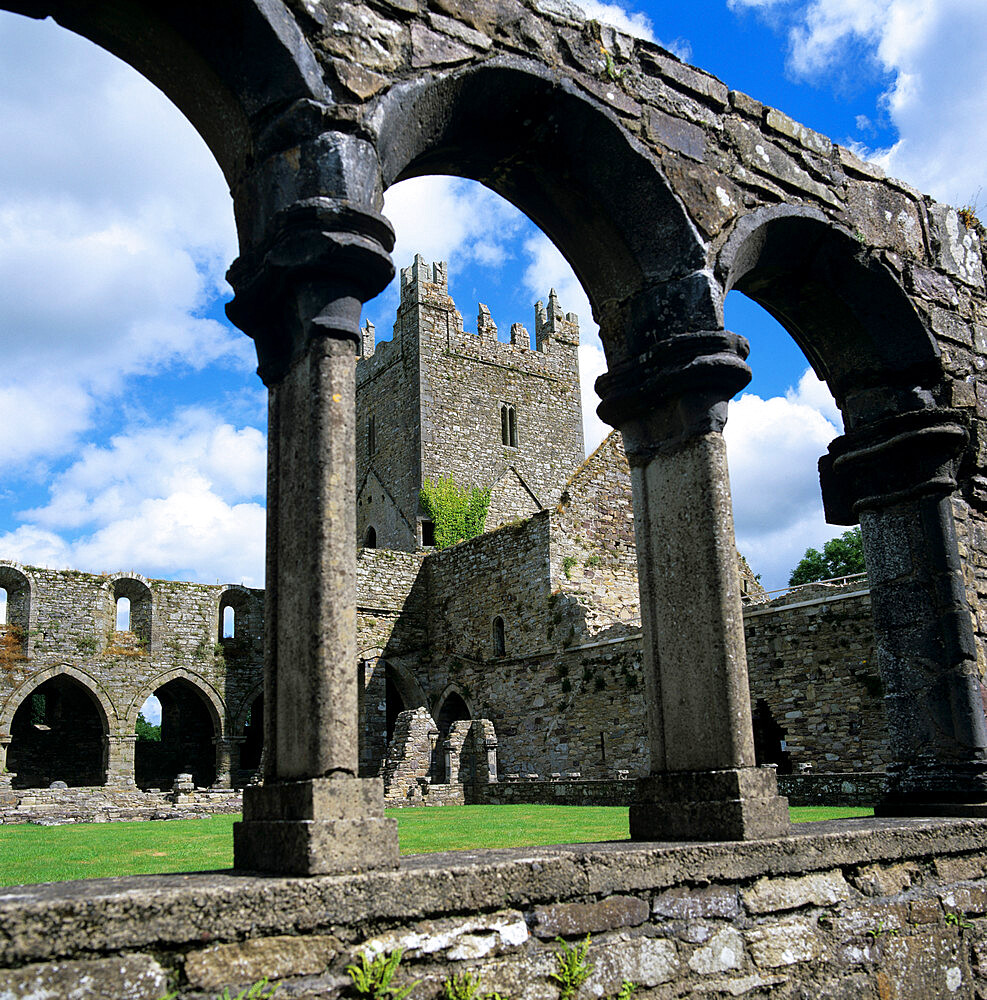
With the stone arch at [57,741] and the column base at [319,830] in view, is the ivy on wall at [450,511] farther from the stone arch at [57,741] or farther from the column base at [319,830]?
the column base at [319,830]

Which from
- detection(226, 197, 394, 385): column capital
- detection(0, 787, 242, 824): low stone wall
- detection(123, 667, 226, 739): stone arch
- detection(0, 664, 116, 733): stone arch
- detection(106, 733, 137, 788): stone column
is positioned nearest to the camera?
detection(226, 197, 394, 385): column capital

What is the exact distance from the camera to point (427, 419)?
3350 cm

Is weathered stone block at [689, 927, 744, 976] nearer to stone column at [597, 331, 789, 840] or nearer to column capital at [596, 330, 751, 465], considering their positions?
stone column at [597, 331, 789, 840]

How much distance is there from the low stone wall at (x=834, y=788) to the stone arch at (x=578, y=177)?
7.01 meters

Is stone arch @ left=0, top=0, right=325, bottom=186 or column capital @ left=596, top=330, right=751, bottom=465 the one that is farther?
column capital @ left=596, top=330, right=751, bottom=465

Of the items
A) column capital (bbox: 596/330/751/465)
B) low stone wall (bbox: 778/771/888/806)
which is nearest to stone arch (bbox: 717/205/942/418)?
column capital (bbox: 596/330/751/465)

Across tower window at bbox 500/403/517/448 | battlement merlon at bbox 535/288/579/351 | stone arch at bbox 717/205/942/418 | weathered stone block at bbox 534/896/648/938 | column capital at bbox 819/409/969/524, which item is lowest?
weathered stone block at bbox 534/896/648/938

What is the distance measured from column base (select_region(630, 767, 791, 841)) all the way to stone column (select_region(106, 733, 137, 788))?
19.6 m

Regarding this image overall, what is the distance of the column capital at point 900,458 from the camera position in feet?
17.1

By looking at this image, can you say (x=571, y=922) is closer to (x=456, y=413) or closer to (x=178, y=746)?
(x=178, y=746)

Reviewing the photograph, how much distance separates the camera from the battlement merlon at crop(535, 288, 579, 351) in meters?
37.5

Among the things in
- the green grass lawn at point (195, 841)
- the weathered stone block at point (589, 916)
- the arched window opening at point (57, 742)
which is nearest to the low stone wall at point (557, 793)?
the green grass lawn at point (195, 841)

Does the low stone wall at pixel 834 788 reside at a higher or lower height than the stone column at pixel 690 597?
lower

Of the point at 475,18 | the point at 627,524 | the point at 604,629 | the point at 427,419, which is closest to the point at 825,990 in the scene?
the point at 475,18
